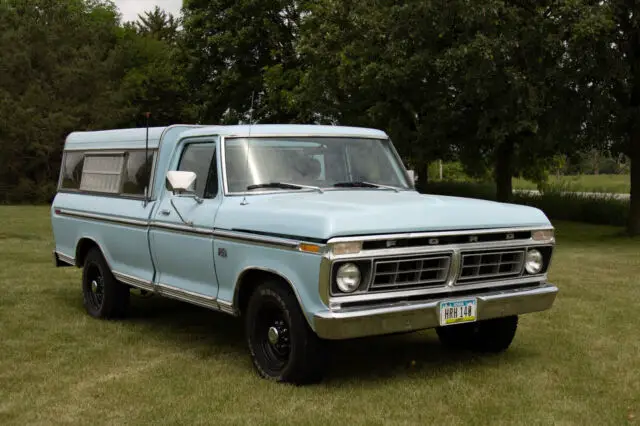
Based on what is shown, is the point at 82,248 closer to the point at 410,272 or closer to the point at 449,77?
the point at 410,272

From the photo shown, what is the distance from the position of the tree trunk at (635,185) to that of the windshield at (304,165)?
1717 cm

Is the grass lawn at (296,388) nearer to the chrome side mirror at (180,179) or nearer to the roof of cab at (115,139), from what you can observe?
the chrome side mirror at (180,179)

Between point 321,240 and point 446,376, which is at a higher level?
point 321,240

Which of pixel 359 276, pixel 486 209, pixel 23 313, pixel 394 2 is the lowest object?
pixel 23 313

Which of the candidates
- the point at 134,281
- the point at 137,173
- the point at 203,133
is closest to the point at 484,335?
the point at 203,133

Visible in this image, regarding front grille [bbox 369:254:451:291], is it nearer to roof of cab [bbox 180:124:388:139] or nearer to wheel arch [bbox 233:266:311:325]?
wheel arch [bbox 233:266:311:325]

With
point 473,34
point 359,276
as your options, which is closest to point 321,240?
point 359,276

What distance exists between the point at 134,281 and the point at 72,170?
7.56 feet

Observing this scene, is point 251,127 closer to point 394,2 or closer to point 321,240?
point 321,240

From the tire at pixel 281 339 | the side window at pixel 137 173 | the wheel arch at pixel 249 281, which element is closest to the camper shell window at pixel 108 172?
the side window at pixel 137 173

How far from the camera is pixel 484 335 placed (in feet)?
24.6

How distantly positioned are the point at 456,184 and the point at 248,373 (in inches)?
1268

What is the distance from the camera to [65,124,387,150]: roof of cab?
7.30 m

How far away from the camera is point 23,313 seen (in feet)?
31.0
